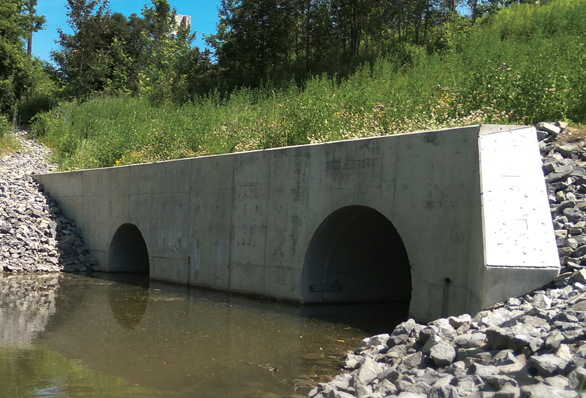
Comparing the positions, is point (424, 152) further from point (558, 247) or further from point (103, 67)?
point (103, 67)

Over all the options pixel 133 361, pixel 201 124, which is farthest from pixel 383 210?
pixel 201 124

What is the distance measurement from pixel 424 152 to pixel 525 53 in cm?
584

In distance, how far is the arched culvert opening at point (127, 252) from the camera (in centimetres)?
1326

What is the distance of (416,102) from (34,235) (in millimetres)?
9675

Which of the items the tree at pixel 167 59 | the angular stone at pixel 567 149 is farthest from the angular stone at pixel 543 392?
the tree at pixel 167 59

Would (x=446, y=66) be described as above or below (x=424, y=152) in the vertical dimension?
above

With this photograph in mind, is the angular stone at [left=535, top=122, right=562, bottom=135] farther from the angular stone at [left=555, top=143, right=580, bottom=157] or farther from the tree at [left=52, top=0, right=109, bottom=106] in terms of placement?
the tree at [left=52, top=0, right=109, bottom=106]

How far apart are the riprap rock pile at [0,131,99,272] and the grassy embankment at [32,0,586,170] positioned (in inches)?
72.4

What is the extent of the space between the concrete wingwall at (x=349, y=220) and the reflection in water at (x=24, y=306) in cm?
206

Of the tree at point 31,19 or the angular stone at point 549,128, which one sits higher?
the tree at point 31,19

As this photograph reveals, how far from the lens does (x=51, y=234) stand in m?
13.9

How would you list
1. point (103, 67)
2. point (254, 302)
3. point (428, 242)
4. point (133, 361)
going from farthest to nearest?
point (103, 67) → point (254, 302) → point (428, 242) → point (133, 361)

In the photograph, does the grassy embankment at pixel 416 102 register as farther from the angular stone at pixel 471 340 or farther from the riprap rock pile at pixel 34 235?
the angular stone at pixel 471 340

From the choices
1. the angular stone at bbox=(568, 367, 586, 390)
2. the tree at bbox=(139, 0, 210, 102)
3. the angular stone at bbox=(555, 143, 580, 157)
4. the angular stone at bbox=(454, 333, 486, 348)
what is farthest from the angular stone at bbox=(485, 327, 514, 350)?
the tree at bbox=(139, 0, 210, 102)
